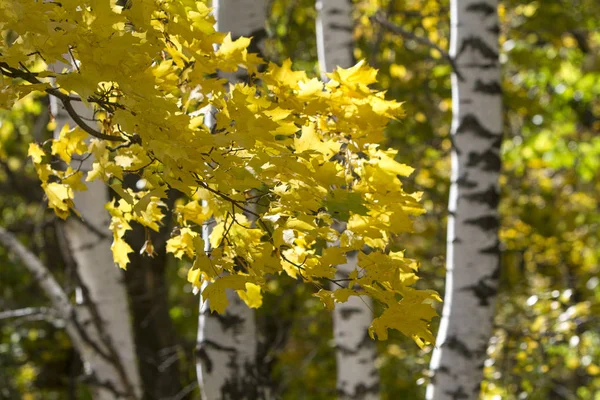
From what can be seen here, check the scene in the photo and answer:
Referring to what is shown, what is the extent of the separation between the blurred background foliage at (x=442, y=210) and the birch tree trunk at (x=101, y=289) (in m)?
0.36

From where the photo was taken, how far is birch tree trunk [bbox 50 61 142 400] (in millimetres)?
3008

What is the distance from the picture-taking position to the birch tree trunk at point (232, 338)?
2297 mm

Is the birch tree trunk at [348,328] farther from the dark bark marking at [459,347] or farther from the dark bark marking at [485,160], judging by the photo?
the dark bark marking at [485,160]

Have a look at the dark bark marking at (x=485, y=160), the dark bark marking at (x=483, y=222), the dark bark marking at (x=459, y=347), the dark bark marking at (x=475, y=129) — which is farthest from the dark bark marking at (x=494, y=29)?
the dark bark marking at (x=459, y=347)

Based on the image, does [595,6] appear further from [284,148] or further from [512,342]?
[284,148]

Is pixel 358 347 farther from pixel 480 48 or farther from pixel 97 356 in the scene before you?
pixel 480 48

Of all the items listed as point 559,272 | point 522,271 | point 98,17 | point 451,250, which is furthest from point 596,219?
point 98,17

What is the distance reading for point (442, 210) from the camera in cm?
474

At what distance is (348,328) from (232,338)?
0.72 m

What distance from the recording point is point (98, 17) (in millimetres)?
1211

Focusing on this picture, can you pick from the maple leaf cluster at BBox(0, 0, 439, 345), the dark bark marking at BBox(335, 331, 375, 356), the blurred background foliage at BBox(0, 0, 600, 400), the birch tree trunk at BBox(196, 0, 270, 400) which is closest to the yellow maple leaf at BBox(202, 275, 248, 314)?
the maple leaf cluster at BBox(0, 0, 439, 345)

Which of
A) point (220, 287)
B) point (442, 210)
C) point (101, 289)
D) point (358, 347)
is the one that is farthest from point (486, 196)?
point (442, 210)

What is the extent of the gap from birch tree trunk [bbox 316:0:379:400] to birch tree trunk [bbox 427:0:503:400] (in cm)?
39

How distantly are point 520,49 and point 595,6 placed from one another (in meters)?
0.92
